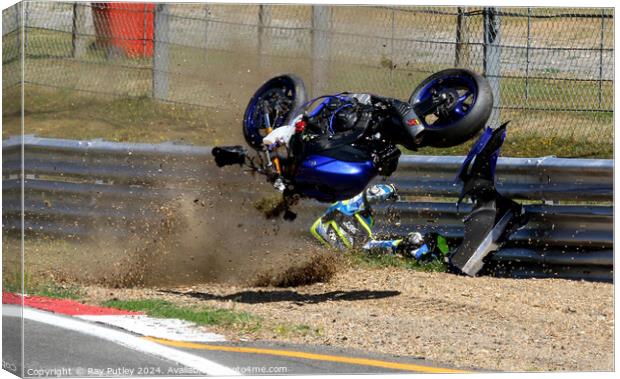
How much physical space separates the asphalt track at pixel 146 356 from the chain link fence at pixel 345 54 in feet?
A: 9.61

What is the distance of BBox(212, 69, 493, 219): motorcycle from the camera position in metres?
10.4

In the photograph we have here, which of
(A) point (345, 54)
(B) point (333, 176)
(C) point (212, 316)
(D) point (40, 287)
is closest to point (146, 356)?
(C) point (212, 316)

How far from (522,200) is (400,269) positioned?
4.36 ft

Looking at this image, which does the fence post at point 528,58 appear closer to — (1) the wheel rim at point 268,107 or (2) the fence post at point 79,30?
(1) the wheel rim at point 268,107

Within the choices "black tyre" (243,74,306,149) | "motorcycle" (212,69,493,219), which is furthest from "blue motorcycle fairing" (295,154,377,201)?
"black tyre" (243,74,306,149)

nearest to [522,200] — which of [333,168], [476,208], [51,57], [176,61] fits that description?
[476,208]

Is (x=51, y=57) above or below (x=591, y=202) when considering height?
above

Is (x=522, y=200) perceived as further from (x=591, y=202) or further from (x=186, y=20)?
(x=186, y=20)

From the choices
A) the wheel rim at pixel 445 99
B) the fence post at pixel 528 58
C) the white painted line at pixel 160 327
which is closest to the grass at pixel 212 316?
the white painted line at pixel 160 327

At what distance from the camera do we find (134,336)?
847 centimetres

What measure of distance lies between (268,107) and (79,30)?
5.74 feet

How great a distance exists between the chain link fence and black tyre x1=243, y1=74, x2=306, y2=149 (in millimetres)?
455

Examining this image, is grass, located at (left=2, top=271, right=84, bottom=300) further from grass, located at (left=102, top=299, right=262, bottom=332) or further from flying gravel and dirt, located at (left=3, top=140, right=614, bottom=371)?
grass, located at (left=102, top=299, right=262, bottom=332)

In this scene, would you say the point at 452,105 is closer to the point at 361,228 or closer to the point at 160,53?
the point at 361,228
